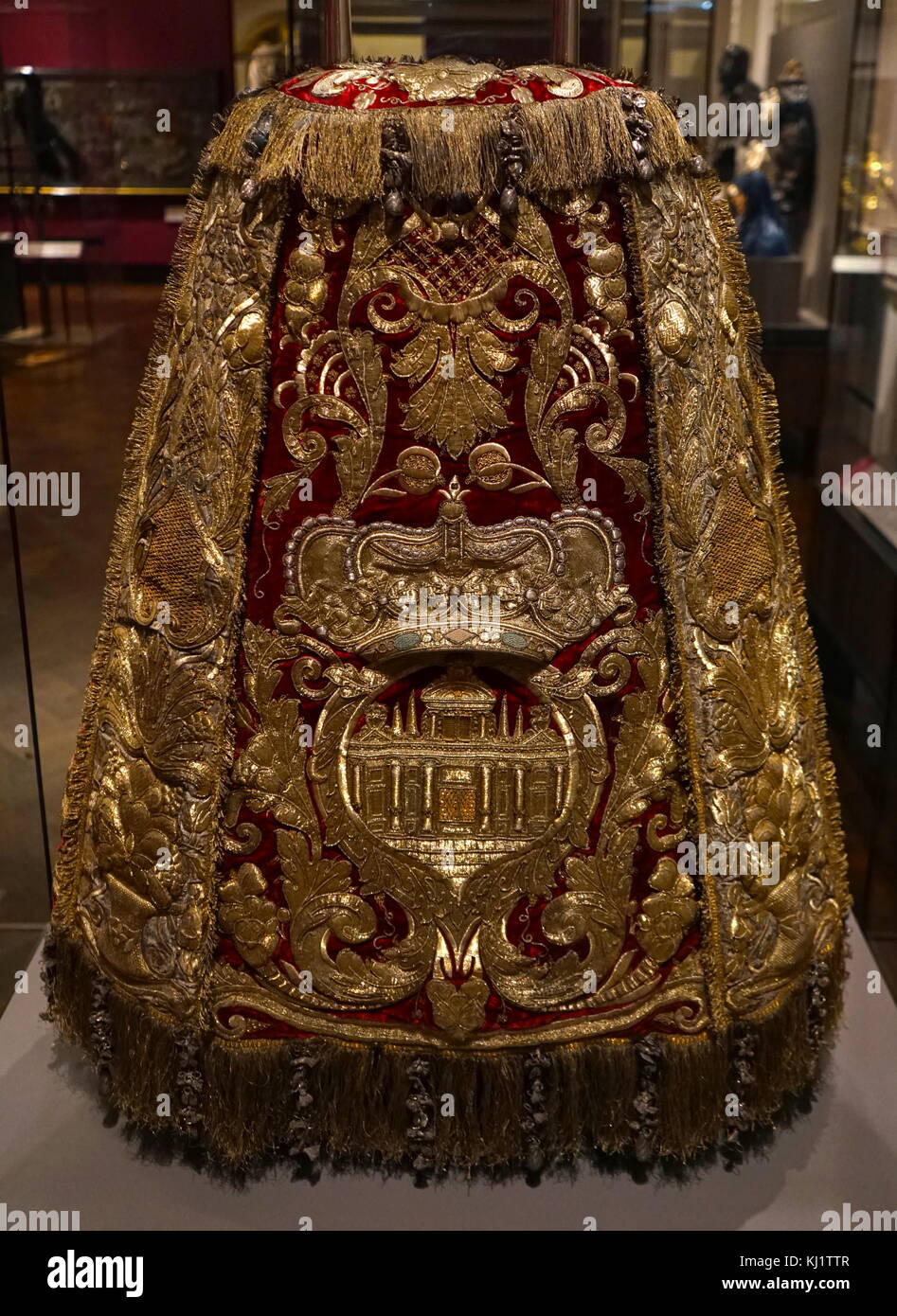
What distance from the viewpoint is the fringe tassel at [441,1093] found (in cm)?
165

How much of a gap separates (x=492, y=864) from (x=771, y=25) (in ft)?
4.97

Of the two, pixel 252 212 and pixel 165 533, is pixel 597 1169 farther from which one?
pixel 252 212

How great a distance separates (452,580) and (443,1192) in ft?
2.81

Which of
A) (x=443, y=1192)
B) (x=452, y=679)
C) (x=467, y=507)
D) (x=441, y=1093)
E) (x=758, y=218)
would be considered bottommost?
(x=443, y=1192)

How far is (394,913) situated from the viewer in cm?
166

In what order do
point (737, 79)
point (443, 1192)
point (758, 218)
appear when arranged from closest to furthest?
point (443, 1192), point (737, 79), point (758, 218)

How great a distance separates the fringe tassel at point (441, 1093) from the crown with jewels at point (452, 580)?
0.55 metres

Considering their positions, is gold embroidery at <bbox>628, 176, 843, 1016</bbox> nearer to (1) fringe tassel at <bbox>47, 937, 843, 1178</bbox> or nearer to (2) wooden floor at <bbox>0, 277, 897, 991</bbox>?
(1) fringe tassel at <bbox>47, 937, 843, 1178</bbox>

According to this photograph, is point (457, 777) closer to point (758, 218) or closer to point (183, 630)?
point (183, 630)

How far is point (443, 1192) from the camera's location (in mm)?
1712

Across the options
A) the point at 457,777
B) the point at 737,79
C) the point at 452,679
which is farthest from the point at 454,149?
the point at 737,79

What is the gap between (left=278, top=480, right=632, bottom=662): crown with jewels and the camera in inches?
62.2

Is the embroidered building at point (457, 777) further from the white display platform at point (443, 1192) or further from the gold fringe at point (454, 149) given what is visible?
the gold fringe at point (454, 149)

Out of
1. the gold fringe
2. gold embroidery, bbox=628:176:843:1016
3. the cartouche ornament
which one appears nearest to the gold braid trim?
the cartouche ornament
